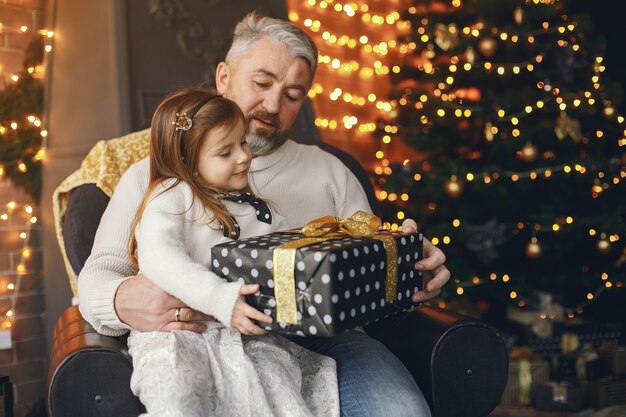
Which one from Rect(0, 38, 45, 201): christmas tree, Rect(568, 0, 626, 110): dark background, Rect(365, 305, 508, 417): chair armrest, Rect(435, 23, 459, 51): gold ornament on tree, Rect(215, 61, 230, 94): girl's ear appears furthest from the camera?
Rect(568, 0, 626, 110): dark background

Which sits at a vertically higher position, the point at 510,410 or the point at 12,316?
the point at 12,316

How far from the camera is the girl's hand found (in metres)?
1.41

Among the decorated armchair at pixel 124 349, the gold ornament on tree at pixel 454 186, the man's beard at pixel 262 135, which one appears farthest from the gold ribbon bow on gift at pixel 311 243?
the gold ornament on tree at pixel 454 186

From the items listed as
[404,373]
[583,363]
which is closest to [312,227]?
[404,373]

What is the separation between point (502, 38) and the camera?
141 inches

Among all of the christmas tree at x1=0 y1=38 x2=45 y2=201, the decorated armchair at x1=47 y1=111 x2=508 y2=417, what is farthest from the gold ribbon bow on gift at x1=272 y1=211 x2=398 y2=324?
the christmas tree at x1=0 y1=38 x2=45 y2=201

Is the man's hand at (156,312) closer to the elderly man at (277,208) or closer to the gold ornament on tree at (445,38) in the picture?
the elderly man at (277,208)

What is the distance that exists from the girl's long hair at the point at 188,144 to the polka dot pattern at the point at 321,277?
175mm

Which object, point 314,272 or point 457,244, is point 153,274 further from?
point 457,244

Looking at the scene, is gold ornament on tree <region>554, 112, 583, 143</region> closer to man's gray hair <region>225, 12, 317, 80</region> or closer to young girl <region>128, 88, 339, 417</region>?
man's gray hair <region>225, 12, 317, 80</region>

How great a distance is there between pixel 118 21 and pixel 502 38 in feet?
6.52

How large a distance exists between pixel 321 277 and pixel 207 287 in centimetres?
26

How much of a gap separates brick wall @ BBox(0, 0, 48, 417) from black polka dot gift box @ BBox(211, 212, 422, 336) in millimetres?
1719

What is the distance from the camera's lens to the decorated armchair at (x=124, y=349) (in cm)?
142
